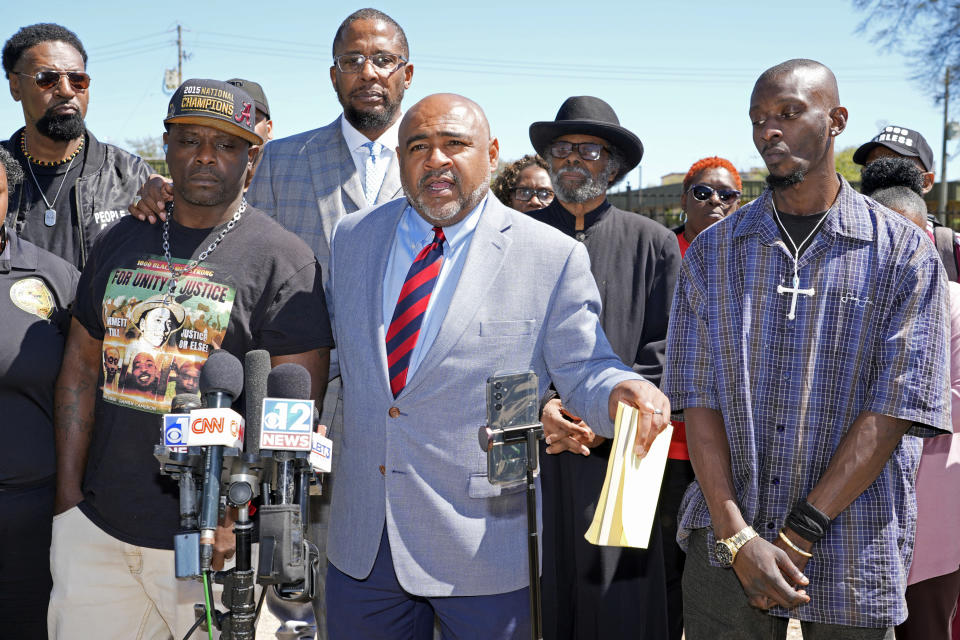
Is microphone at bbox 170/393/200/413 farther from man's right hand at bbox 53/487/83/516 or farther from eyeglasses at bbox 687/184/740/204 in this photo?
eyeglasses at bbox 687/184/740/204

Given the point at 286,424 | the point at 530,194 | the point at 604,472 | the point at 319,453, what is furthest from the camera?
the point at 530,194

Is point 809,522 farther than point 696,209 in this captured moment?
No

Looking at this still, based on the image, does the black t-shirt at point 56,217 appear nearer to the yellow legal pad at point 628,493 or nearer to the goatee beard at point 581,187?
the goatee beard at point 581,187

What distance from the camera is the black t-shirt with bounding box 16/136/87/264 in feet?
14.6

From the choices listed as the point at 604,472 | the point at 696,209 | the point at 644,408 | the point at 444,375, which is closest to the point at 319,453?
the point at 444,375

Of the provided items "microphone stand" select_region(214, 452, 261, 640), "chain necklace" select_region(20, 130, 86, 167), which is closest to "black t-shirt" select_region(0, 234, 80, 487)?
"chain necklace" select_region(20, 130, 86, 167)

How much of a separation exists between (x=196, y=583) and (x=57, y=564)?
561 millimetres

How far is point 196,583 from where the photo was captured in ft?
10.8

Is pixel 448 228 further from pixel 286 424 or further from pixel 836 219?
pixel 836 219

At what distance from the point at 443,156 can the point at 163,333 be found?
1.21m

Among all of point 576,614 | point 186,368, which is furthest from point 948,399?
point 186,368

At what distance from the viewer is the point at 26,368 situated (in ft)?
11.4

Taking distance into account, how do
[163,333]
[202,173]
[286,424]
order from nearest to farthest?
[286,424]
[163,333]
[202,173]

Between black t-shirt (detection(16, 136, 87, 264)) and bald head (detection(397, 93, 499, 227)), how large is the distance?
2231mm
